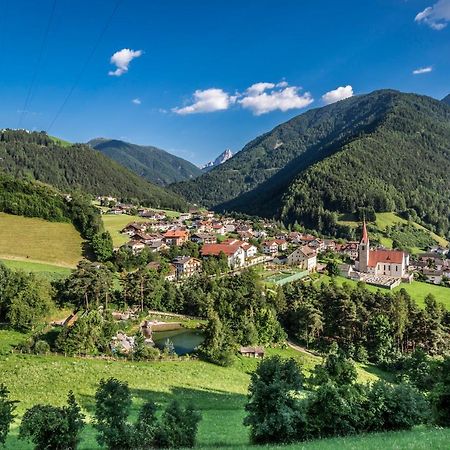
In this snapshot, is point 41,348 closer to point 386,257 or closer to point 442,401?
point 442,401

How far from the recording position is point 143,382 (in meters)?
37.7

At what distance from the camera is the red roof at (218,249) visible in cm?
10219

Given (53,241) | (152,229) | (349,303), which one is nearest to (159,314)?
(349,303)

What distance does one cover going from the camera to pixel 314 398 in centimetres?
2027

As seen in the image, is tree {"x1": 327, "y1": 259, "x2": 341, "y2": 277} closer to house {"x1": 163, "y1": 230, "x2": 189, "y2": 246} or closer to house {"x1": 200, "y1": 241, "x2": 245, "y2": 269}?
house {"x1": 200, "y1": 241, "x2": 245, "y2": 269}

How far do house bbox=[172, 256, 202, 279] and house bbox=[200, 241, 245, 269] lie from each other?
7.63 meters

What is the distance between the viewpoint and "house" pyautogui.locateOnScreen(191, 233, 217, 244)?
400ft

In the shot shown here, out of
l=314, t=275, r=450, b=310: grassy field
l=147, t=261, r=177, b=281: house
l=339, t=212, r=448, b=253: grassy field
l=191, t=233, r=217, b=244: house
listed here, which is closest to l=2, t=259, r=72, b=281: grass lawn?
l=147, t=261, r=177, b=281: house

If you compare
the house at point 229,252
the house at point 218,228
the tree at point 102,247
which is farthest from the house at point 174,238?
the tree at point 102,247

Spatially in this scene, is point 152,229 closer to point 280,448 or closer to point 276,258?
point 276,258

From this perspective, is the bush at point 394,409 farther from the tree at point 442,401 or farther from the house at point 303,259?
the house at point 303,259

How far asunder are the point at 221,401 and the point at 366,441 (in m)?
20.8

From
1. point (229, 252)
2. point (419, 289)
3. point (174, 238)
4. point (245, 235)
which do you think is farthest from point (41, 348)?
point (245, 235)

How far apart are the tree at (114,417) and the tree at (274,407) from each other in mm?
5882
